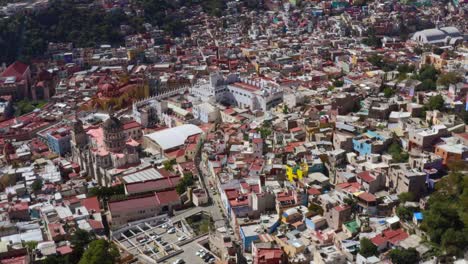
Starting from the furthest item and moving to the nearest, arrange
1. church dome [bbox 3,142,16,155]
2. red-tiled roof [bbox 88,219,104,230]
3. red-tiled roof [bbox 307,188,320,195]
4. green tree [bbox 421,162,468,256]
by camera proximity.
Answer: church dome [bbox 3,142,16,155] < red-tiled roof [bbox 88,219,104,230] < red-tiled roof [bbox 307,188,320,195] < green tree [bbox 421,162,468,256]

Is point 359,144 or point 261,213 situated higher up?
point 359,144

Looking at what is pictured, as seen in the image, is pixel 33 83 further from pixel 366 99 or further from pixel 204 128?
pixel 366 99

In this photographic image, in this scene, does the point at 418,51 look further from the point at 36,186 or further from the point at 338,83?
the point at 36,186

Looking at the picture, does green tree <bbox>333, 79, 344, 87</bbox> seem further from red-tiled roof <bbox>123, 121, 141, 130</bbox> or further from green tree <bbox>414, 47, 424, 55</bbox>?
red-tiled roof <bbox>123, 121, 141, 130</bbox>

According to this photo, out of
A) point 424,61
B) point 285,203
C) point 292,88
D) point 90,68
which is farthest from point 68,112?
point 424,61

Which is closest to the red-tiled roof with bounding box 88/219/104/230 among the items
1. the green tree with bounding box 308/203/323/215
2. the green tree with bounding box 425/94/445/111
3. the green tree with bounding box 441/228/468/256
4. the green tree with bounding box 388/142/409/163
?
the green tree with bounding box 308/203/323/215

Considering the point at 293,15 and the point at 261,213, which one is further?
the point at 293,15

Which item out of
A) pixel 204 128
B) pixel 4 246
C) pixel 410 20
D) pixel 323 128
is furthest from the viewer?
pixel 410 20
